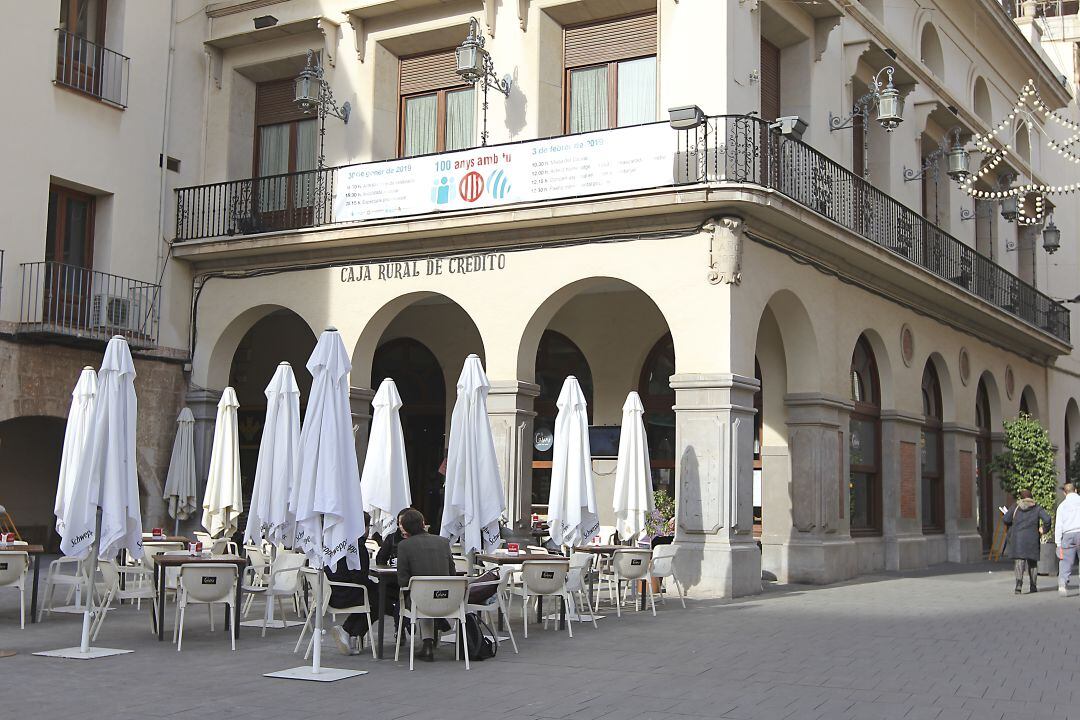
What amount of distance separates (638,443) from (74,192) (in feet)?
32.3

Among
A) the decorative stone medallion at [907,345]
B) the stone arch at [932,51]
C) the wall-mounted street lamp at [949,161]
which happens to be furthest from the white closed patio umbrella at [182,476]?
the stone arch at [932,51]

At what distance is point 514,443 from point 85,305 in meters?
6.91

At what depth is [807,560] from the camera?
18.0 m

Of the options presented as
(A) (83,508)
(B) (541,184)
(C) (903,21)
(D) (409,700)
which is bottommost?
(D) (409,700)

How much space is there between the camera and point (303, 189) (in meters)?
19.8

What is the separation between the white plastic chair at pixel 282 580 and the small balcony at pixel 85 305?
719cm

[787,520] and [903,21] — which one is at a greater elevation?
[903,21]

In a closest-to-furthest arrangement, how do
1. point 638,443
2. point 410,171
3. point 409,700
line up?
point 409,700, point 638,443, point 410,171

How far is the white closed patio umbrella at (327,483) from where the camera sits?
9.57m

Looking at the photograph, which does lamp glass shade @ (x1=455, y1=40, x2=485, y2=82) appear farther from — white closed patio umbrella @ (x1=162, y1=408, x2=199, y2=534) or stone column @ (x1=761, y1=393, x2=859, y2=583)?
white closed patio umbrella @ (x1=162, y1=408, x2=199, y2=534)

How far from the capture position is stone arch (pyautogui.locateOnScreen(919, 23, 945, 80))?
24203 millimetres

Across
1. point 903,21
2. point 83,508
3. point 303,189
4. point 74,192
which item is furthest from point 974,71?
point 83,508

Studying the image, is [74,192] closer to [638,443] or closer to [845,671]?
[638,443]

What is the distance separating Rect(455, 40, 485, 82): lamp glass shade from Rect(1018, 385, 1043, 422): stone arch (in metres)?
17.7
